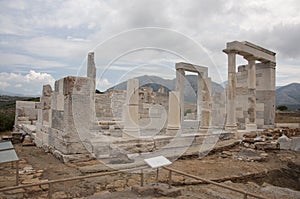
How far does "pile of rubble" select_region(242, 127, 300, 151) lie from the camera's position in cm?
1152

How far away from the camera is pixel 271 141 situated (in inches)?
483

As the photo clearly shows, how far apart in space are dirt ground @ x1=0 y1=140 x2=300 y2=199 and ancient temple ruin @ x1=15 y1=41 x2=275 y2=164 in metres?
0.64

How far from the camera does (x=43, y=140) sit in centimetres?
975

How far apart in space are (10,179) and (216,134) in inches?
346

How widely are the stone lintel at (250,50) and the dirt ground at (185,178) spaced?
5.97 m

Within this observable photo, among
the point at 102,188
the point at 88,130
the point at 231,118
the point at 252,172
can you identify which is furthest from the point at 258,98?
the point at 102,188

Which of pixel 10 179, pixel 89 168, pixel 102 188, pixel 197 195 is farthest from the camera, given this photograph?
pixel 89 168

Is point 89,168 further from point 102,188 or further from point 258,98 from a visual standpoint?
point 258,98

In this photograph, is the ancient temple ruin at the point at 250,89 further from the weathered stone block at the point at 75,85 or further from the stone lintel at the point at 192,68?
the weathered stone block at the point at 75,85

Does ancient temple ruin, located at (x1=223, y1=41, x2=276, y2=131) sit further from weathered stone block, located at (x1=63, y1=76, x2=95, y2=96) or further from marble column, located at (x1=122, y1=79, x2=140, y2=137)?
weathered stone block, located at (x1=63, y1=76, x2=95, y2=96)

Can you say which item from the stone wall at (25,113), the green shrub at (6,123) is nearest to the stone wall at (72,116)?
the stone wall at (25,113)

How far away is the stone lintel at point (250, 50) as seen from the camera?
13945mm

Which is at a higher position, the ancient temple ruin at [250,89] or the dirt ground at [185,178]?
the ancient temple ruin at [250,89]

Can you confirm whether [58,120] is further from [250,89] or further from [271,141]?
[250,89]
